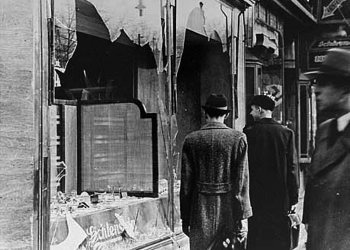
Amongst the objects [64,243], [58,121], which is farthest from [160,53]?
[64,243]

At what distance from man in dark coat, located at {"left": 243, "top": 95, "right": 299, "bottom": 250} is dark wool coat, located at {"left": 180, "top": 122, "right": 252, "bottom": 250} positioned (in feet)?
0.21

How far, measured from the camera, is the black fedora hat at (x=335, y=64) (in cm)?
385

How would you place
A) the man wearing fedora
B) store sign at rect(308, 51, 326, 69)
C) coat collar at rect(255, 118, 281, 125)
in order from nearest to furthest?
the man wearing fedora
store sign at rect(308, 51, 326, 69)
coat collar at rect(255, 118, 281, 125)

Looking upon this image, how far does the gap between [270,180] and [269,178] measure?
0.6 inches

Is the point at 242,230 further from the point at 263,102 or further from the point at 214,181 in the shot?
the point at 263,102

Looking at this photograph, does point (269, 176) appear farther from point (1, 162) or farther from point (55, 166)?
point (1, 162)

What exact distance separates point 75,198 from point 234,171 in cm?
113

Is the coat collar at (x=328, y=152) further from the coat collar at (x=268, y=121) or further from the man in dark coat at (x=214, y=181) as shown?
the man in dark coat at (x=214, y=181)

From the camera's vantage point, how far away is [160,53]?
4.76m

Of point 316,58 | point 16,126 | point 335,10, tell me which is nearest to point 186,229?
point 16,126

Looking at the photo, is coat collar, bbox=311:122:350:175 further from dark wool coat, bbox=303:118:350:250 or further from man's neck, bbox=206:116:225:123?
man's neck, bbox=206:116:225:123

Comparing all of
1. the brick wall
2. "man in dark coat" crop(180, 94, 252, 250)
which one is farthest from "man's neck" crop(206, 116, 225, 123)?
the brick wall

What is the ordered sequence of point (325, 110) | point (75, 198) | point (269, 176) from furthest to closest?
point (75, 198), point (269, 176), point (325, 110)

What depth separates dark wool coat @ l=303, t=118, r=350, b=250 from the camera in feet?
12.7
